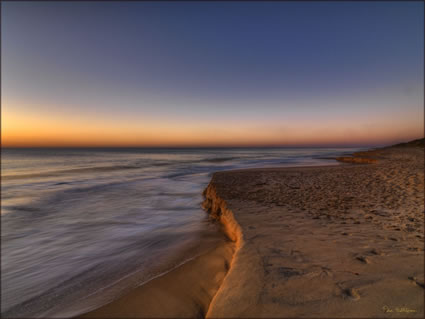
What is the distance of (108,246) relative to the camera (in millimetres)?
6320

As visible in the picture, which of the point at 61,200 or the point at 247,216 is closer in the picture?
the point at 247,216

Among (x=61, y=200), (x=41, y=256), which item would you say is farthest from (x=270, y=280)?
(x=61, y=200)

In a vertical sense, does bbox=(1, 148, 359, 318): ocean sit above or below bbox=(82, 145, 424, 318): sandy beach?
below

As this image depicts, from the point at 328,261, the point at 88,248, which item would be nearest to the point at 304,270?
the point at 328,261

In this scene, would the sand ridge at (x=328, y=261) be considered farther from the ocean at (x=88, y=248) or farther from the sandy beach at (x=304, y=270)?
the ocean at (x=88, y=248)

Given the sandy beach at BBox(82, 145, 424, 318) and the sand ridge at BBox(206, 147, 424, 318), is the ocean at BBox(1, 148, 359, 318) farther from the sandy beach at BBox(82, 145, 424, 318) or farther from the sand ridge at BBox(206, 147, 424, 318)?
the sand ridge at BBox(206, 147, 424, 318)

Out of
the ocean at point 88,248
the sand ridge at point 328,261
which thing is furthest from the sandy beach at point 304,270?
the ocean at point 88,248

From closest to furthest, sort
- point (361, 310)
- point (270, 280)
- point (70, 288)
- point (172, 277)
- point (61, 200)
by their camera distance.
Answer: point (361, 310), point (270, 280), point (172, 277), point (70, 288), point (61, 200)

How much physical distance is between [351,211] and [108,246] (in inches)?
290

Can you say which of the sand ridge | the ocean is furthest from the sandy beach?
the ocean

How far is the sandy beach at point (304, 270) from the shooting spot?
90.8 inches

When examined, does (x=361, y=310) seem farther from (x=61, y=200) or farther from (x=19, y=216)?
(x=61, y=200)

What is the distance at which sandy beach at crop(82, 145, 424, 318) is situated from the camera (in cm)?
231

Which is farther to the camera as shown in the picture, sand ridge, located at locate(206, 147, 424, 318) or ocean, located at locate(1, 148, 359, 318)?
ocean, located at locate(1, 148, 359, 318)
